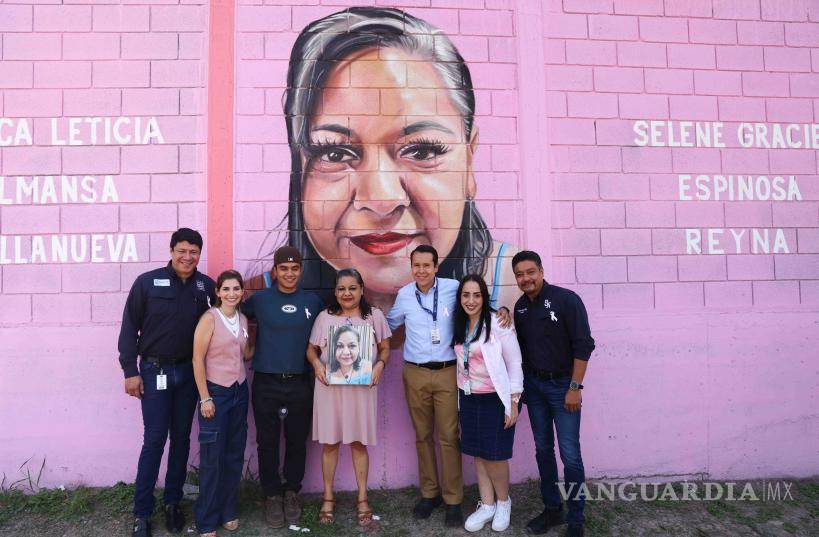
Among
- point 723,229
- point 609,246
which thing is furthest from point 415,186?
point 723,229

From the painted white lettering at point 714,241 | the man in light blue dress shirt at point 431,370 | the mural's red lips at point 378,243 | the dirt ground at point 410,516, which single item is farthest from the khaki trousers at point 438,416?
the painted white lettering at point 714,241

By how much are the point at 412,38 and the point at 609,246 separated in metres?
2.49

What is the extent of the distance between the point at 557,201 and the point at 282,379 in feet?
8.86

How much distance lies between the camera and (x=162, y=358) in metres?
3.33

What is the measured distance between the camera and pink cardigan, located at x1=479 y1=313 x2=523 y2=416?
325 centimetres

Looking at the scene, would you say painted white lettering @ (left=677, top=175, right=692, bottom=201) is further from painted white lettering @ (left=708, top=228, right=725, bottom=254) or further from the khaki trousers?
the khaki trousers

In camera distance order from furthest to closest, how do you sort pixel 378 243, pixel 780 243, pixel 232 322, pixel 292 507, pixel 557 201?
pixel 780 243 → pixel 557 201 → pixel 378 243 → pixel 292 507 → pixel 232 322

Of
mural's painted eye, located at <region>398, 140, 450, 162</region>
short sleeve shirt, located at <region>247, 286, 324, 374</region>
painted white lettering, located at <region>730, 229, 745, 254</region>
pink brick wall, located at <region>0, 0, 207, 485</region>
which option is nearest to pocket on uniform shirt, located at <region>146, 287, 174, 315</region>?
short sleeve shirt, located at <region>247, 286, 324, 374</region>

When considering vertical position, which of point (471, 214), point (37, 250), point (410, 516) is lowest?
point (410, 516)

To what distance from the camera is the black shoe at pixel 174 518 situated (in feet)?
11.2

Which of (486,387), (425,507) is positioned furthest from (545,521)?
(486,387)

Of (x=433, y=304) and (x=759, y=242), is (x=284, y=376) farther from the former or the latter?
(x=759, y=242)

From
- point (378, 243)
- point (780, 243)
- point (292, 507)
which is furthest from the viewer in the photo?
point (780, 243)

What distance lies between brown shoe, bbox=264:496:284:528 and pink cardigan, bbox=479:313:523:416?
1.78 meters
